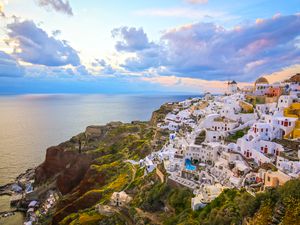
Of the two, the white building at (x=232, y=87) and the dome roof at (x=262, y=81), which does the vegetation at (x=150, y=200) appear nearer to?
the dome roof at (x=262, y=81)

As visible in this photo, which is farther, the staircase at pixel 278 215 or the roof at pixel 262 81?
the roof at pixel 262 81

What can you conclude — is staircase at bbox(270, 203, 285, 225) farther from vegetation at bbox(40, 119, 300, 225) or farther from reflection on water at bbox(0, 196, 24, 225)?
reflection on water at bbox(0, 196, 24, 225)

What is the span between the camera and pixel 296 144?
1243 inches

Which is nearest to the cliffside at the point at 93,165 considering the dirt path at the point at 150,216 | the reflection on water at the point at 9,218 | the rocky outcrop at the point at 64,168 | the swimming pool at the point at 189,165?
the rocky outcrop at the point at 64,168

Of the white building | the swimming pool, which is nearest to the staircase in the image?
the swimming pool

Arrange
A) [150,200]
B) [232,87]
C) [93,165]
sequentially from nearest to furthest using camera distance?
1. [150,200]
2. [93,165]
3. [232,87]

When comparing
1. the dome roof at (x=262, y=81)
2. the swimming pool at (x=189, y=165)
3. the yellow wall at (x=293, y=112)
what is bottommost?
the swimming pool at (x=189, y=165)

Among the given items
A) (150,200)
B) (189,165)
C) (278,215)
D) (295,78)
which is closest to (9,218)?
(150,200)

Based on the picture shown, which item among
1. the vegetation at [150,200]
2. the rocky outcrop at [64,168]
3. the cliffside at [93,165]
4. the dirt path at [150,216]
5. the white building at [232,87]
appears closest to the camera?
the vegetation at [150,200]

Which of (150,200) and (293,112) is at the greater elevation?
(293,112)

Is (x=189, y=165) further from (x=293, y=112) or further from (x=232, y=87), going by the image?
(x=232, y=87)

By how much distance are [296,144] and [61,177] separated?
4495 centimetres

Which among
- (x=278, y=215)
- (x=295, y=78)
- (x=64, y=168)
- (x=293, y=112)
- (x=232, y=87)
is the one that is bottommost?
(x=64, y=168)

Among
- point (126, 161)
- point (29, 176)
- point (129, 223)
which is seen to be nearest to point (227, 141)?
point (129, 223)
